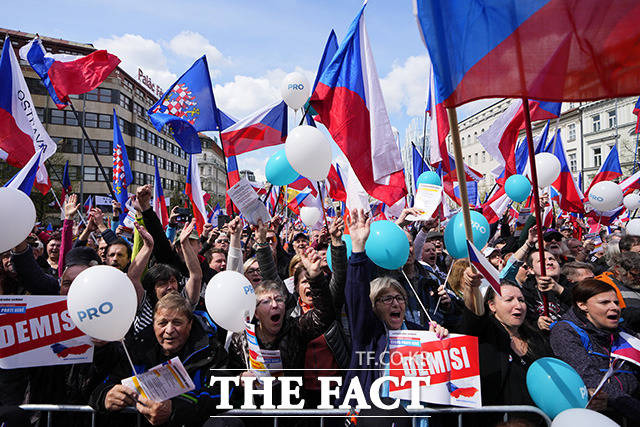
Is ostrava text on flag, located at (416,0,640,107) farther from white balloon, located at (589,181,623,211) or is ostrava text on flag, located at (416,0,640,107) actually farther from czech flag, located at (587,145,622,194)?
czech flag, located at (587,145,622,194)

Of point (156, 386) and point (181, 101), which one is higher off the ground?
point (181, 101)

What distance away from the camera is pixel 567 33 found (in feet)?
6.77

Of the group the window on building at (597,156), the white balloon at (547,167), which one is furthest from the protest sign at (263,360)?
the window on building at (597,156)

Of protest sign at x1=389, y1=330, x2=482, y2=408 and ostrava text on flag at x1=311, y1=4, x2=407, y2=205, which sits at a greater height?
ostrava text on flag at x1=311, y1=4, x2=407, y2=205

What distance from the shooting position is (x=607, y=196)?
8.41 metres

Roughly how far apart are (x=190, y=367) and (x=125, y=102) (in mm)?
52648

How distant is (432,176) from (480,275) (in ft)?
14.6

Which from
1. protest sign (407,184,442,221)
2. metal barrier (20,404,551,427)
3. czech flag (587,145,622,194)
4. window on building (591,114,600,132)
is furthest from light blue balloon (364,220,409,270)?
window on building (591,114,600,132)

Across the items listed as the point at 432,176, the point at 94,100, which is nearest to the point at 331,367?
the point at 432,176

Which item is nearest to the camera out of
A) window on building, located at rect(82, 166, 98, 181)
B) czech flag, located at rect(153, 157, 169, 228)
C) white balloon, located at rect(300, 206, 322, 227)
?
czech flag, located at rect(153, 157, 169, 228)

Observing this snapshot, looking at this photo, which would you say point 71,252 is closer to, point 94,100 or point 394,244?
point 394,244

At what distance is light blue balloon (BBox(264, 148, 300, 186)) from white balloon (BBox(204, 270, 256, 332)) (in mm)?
2066

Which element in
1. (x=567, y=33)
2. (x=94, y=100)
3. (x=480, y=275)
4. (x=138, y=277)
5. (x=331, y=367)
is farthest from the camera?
(x=94, y=100)

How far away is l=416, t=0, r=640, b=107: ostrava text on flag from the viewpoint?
79.6 inches
